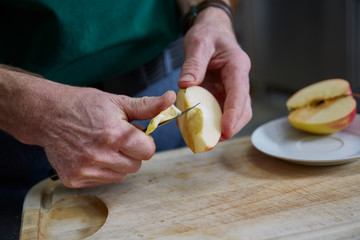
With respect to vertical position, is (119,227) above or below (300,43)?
above

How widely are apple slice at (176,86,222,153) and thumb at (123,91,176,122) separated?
3.1 inches

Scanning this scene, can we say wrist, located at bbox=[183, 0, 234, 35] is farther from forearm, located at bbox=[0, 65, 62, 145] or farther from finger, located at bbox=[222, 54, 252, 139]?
forearm, located at bbox=[0, 65, 62, 145]

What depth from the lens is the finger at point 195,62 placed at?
0.89 m

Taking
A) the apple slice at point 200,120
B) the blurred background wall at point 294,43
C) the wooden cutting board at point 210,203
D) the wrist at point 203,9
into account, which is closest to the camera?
the wooden cutting board at point 210,203

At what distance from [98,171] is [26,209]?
215mm

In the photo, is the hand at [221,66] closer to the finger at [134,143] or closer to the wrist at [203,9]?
the wrist at [203,9]

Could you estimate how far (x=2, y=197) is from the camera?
3.28 feet

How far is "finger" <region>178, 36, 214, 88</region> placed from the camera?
2.93 feet

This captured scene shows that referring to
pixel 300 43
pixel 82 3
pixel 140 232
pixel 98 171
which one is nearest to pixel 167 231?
pixel 140 232

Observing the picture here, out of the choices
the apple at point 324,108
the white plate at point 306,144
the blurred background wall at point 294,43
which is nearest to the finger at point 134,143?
the white plate at point 306,144

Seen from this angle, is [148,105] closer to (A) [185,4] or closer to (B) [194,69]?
(B) [194,69]

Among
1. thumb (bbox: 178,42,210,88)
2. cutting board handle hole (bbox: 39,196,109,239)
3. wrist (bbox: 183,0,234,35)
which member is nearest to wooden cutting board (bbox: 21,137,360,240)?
cutting board handle hole (bbox: 39,196,109,239)

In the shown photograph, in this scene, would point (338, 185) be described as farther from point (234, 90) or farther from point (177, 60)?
point (177, 60)

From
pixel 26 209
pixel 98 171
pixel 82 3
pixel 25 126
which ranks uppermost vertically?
pixel 82 3
